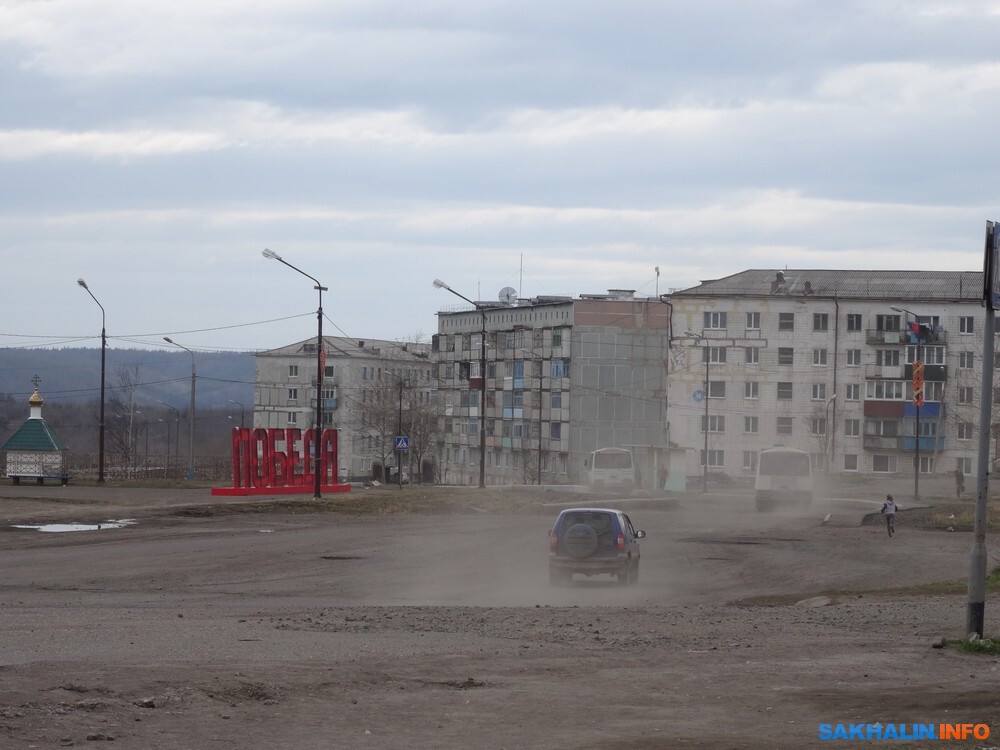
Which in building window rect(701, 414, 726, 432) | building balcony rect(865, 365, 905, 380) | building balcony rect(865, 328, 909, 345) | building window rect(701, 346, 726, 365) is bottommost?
building window rect(701, 414, 726, 432)

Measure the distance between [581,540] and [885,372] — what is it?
78.2m

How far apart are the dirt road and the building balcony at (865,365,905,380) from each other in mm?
67105

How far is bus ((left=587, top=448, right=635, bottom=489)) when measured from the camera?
254ft

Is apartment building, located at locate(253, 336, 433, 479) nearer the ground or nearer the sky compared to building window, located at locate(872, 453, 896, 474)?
nearer the sky

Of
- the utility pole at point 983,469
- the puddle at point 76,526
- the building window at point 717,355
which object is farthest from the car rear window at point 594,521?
the building window at point 717,355

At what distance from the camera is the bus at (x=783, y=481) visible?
60.0 m

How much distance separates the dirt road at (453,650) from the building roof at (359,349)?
346ft

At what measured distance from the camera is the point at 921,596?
24.7m

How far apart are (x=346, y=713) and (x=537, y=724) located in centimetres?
169

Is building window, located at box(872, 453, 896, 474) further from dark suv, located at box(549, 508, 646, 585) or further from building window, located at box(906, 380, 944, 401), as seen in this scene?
dark suv, located at box(549, 508, 646, 585)

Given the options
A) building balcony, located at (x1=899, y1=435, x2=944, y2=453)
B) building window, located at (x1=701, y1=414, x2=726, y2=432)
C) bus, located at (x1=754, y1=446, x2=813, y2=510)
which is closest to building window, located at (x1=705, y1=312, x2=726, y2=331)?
building window, located at (x1=701, y1=414, x2=726, y2=432)

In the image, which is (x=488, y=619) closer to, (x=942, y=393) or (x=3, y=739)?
(x=3, y=739)

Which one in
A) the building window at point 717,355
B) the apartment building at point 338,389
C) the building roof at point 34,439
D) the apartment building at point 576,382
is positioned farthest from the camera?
the apartment building at point 338,389

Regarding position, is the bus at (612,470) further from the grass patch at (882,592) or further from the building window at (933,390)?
the grass patch at (882,592)
